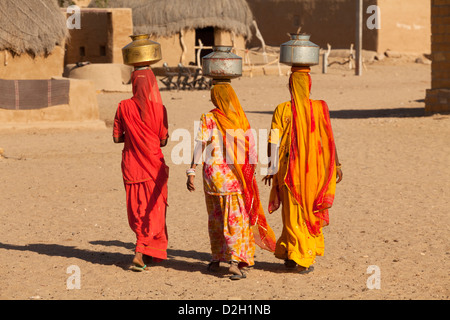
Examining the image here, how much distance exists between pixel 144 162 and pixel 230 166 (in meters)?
0.63

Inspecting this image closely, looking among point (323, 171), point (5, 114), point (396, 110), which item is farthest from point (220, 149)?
point (396, 110)

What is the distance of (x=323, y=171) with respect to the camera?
573 centimetres

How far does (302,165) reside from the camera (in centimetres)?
566

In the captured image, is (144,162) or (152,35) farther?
(152,35)

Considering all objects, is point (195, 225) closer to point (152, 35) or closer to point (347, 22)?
point (152, 35)

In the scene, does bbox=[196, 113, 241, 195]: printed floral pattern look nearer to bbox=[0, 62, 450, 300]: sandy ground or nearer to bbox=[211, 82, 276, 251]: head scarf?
bbox=[211, 82, 276, 251]: head scarf

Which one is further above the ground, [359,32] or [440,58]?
[359,32]

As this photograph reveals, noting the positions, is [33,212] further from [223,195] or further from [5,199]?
[223,195]

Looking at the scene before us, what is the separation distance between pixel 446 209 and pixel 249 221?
111 inches

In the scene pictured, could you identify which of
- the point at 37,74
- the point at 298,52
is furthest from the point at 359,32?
the point at 298,52

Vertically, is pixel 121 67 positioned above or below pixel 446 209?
above

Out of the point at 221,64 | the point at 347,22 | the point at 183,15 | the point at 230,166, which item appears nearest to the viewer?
the point at 221,64

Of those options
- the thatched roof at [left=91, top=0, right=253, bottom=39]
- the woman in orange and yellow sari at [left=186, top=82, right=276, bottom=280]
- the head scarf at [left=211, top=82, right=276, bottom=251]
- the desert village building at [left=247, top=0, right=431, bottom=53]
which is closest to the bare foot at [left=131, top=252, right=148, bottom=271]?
the woman in orange and yellow sari at [left=186, top=82, right=276, bottom=280]

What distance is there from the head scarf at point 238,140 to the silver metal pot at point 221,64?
78mm
